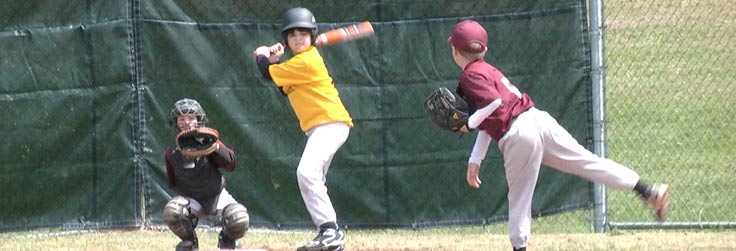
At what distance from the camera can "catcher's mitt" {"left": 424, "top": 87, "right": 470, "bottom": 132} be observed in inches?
289

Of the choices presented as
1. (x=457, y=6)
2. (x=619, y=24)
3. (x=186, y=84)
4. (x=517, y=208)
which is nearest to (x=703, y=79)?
(x=619, y=24)

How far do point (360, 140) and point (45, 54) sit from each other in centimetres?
246

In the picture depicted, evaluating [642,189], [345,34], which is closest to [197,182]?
[345,34]

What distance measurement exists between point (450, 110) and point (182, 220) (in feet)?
5.97

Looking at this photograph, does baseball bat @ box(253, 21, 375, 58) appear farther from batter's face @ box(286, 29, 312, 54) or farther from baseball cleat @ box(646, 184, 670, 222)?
baseball cleat @ box(646, 184, 670, 222)

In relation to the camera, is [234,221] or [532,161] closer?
[532,161]

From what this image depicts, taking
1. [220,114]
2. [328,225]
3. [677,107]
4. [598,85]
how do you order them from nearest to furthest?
[328,225] → [598,85] → [220,114] → [677,107]

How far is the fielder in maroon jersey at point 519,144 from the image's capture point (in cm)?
726

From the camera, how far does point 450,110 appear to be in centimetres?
736

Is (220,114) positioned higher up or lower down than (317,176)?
higher up

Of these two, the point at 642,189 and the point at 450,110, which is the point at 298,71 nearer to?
the point at 450,110

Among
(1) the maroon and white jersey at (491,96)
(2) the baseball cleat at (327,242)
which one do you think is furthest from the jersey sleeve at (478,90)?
(2) the baseball cleat at (327,242)

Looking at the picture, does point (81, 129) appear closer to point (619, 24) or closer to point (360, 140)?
point (360, 140)

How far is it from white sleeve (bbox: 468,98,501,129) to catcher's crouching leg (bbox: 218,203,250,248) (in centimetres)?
163
